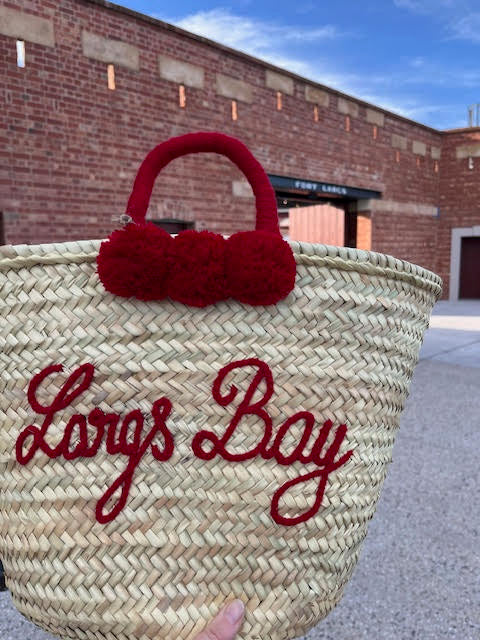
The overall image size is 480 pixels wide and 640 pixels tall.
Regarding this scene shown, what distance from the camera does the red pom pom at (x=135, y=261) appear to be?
53 cm

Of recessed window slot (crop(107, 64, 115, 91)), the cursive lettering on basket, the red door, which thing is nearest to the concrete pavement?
the cursive lettering on basket

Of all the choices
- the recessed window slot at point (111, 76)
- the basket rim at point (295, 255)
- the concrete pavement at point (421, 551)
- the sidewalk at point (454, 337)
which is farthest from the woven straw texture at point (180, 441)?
the recessed window slot at point (111, 76)

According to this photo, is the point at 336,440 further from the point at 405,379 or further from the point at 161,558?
the point at 161,558

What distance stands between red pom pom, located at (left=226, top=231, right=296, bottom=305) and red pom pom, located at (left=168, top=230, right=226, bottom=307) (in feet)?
0.04

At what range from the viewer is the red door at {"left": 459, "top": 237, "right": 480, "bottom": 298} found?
36.2ft

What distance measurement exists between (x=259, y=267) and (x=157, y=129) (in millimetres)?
5867

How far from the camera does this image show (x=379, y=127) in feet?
29.6

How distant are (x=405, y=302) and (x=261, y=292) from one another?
224mm

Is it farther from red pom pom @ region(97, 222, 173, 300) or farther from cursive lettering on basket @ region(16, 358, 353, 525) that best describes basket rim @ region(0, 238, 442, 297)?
cursive lettering on basket @ region(16, 358, 353, 525)

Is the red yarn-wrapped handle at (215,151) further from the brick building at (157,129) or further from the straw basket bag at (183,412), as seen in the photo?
the brick building at (157,129)

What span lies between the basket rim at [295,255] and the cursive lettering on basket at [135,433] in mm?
126

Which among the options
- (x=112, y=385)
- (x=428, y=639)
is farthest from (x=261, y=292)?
(x=428, y=639)

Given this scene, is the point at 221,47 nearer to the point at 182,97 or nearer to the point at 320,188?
the point at 182,97

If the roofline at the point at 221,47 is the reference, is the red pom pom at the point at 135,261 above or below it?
below
